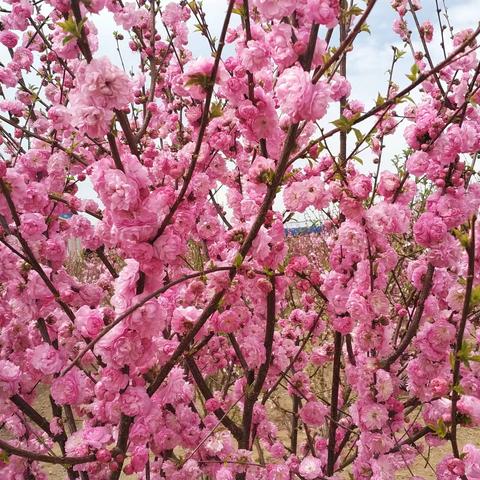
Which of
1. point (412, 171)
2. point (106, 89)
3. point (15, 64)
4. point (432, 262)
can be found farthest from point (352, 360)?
point (15, 64)

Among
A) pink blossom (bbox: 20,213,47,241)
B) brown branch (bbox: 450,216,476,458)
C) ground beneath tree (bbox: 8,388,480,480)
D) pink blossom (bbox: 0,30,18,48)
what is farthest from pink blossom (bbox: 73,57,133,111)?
ground beneath tree (bbox: 8,388,480,480)

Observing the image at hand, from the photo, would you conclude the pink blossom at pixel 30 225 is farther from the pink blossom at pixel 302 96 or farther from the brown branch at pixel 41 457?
the pink blossom at pixel 302 96

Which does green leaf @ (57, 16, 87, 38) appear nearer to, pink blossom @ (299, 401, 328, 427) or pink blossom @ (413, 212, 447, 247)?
pink blossom @ (413, 212, 447, 247)

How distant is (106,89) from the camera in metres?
1.51

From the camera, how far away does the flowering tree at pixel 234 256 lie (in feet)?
5.54

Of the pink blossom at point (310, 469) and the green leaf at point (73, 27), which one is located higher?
the green leaf at point (73, 27)

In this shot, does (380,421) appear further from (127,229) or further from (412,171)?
(127,229)

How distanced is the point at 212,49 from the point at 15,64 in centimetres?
138

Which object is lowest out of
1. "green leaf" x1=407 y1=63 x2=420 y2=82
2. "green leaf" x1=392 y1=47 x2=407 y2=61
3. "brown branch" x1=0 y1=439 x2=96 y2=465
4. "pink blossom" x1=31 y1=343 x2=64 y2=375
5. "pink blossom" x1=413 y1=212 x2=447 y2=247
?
"brown branch" x1=0 y1=439 x2=96 y2=465

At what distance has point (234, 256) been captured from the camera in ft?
6.12

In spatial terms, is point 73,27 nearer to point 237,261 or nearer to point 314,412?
point 237,261

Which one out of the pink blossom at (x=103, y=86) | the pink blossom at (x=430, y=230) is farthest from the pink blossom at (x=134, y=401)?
Result: the pink blossom at (x=430, y=230)

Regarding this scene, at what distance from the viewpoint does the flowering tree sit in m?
1.69

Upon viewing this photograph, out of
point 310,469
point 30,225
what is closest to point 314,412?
point 310,469
